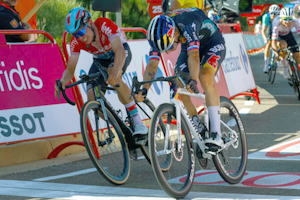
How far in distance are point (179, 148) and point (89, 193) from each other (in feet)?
3.41

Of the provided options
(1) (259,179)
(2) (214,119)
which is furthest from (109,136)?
A: (1) (259,179)

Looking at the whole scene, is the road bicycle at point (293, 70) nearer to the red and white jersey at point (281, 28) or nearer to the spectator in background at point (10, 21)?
the red and white jersey at point (281, 28)

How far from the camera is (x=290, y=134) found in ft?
29.2

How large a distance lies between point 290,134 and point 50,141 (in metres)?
3.81

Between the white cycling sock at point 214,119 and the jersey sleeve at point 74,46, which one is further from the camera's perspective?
the jersey sleeve at point 74,46

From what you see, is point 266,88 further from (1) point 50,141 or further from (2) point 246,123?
(1) point 50,141

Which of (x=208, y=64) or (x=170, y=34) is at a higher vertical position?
(x=170, y=34)

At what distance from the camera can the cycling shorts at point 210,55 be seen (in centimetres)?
586

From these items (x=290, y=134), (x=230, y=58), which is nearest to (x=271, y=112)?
(x=230, y=58)

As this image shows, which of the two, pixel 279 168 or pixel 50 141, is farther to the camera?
pixel 50 141

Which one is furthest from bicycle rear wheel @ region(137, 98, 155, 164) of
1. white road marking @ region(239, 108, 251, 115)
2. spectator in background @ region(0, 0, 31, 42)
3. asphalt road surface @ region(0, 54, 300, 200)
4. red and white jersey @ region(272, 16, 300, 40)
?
red and white jersey @ region(272, 16, 300, 40)

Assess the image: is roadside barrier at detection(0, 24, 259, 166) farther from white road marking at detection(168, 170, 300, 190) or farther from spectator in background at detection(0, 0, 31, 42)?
white road marking at detection(168, 170, 300, 190)

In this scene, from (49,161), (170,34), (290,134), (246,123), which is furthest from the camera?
(246,123)

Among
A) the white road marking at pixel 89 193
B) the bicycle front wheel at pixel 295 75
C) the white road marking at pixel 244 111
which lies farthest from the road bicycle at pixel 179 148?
the bicycle front wheel at pixel 295 75
